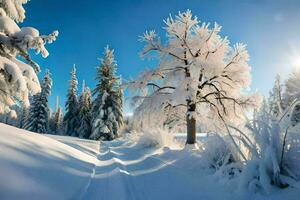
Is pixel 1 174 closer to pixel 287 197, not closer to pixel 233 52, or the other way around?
A: pixel 287 197

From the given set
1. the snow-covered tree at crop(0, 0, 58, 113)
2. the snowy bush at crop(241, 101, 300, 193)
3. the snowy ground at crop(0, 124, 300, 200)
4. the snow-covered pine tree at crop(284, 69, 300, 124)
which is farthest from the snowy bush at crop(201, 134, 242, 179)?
the snow-covered tree at crop(0, 0, 58, 113)

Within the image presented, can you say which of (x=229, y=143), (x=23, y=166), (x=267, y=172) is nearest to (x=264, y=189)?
(x=267, y=172)

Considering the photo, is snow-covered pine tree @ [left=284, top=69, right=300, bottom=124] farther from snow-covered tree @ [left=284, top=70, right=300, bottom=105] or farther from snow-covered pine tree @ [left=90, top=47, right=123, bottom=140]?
snow-covered pine tree @ [left=90, top=47, right=123, bottom=140]

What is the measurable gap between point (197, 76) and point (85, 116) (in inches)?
1250

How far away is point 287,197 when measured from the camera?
14.2ft

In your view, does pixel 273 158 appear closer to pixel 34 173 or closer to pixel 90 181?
pixel 90 181

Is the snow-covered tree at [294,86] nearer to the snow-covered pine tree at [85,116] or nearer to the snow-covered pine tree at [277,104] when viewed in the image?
the snow-covered pine tree at [277,104]

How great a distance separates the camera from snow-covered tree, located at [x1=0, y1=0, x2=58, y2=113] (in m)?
9.73

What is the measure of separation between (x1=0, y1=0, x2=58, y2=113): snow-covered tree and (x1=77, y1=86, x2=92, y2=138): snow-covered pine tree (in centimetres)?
2909

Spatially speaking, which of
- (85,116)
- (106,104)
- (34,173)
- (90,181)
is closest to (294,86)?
(90,181)

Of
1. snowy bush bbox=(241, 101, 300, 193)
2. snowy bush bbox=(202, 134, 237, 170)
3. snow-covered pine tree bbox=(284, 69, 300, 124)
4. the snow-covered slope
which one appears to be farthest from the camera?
snowy bush bbox=(202, 134, 237, 170)

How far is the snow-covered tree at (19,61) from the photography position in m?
9.73

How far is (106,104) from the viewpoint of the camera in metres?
35.5

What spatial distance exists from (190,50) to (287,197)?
11029 millimetres
